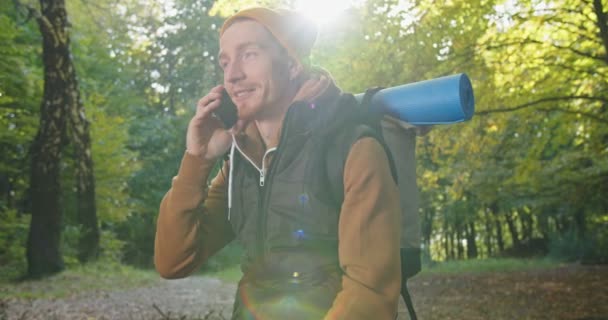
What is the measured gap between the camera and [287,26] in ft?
5.56

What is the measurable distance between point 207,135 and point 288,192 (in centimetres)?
34

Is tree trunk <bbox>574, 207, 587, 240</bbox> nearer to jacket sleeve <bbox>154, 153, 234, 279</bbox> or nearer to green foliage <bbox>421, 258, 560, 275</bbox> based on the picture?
green foliage <bbox>421, 258, 560, 275</bbox>

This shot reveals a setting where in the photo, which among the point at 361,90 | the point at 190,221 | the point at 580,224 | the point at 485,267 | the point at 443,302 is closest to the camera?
the point at 190,221

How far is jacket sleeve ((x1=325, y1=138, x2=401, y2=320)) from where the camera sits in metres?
1.48

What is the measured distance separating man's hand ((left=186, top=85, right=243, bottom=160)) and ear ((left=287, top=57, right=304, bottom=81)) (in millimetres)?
202

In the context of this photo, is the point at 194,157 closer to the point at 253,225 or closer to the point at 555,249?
the point at 253,225

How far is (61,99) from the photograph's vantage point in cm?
1239

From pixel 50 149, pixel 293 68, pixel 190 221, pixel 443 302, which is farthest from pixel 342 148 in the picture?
pixel 50 149

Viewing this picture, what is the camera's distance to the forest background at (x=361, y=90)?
8.70 m

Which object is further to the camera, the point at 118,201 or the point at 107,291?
the point at 118,201

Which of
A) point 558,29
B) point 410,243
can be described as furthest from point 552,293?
point 410,243

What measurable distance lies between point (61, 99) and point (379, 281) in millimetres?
12173

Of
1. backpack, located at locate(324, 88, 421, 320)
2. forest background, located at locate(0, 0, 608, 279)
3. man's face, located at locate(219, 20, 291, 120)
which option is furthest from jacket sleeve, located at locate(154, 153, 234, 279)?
forest background, located at locate(0, 0, 608, 279)

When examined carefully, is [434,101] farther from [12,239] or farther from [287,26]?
[12,239]
